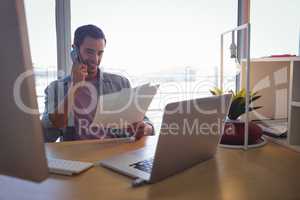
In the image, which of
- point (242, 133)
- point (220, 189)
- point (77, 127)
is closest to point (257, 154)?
point (242, 133)

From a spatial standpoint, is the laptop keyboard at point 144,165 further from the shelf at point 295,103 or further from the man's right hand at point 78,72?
the man's right hand at point 78,72

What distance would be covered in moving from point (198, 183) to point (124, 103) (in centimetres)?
50

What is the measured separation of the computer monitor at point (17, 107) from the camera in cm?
41

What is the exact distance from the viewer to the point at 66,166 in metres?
0.95

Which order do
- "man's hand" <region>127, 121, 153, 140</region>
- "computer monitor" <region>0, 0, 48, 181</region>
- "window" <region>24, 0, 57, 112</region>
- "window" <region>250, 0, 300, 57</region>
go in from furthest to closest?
"window" <region>250, 0, 300, 57</region> < "window" <region>24, 0, 57, 112</region> < "man's hand" <region>127, 121, 153, 140</region> < "computer monitor" <region>0, 0, 48, 181</region>

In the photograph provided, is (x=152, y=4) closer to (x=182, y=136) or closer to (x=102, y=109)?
(x=102, y=109)

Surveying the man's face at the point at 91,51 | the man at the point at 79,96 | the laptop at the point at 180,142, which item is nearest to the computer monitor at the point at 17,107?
the laptop at the point at 180,142

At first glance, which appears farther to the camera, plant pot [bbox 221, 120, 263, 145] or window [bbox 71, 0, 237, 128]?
window [bbox 71, 0, 237, 128]

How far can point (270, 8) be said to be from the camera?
2.45 m

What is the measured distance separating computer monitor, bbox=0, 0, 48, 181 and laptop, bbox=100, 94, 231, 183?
35 cm

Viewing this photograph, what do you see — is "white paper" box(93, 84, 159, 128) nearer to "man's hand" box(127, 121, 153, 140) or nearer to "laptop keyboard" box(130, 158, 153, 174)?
"man's hand" box(127, 121, 153, 140)

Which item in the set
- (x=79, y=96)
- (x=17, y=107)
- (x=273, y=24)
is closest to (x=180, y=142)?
(x=17, y=107)

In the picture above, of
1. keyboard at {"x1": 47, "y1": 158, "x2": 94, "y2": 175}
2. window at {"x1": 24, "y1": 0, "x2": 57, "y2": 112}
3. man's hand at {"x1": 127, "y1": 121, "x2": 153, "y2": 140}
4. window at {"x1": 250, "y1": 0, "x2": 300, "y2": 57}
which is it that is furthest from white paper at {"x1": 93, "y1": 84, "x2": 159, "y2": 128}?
window at {"x1": 250, "y1": 0, "x2": 300, "y2": 57}

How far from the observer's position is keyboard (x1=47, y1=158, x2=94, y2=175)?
91 cm
